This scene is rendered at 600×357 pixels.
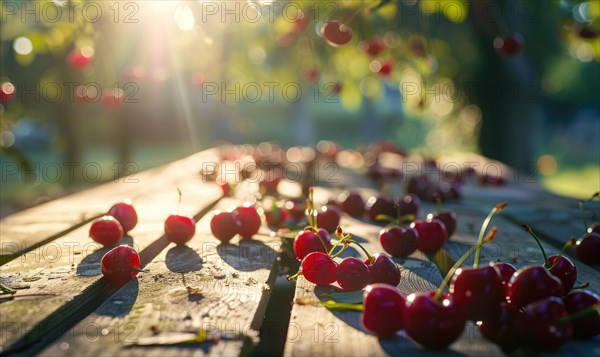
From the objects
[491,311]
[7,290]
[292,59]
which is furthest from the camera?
[292,59]

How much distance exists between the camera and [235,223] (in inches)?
93.9

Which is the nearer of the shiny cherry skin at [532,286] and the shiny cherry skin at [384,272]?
the shiny cherry skin at [532,286]

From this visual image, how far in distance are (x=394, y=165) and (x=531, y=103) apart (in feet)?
14.2

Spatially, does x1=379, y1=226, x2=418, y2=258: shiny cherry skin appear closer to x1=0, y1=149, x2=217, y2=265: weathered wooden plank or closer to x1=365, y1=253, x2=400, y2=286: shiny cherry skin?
x1=365, y1=253, x2=400, y2=286: shiny cherry skin

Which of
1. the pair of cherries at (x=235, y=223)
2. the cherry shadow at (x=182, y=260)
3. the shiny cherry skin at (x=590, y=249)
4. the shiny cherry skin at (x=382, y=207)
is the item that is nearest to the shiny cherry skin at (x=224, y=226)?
the pair of cherries at (x=235, y=223)

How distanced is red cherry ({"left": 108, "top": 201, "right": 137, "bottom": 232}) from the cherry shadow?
35 cm

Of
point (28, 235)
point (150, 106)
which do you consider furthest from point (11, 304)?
point (150, 106)

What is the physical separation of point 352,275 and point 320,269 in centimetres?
9

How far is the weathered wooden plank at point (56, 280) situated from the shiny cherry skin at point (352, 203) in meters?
0.88

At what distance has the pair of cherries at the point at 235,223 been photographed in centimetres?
236

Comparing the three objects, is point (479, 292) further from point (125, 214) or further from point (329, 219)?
point (125, 214)

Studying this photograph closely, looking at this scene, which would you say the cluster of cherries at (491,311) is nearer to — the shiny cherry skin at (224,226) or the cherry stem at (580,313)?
the cherry stem at (580,313)

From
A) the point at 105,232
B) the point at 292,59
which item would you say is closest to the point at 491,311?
the point at 105,232

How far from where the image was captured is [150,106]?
91.6 ft
